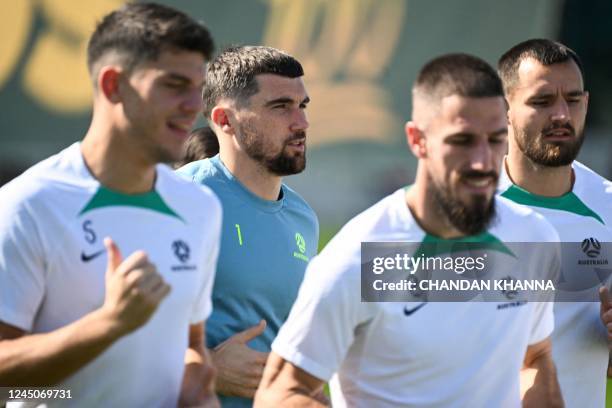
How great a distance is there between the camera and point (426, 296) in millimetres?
4281

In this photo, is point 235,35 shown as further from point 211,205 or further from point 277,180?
point 211,205

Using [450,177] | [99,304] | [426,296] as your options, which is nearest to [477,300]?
[426,296]

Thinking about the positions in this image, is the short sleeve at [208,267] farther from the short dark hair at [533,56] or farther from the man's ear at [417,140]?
the short dark hair at [533,56]

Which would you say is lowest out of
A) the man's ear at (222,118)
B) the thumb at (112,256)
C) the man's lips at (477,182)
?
the thumb at (112,256)

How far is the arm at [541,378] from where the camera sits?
457 cm

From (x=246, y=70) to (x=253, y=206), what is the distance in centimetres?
75

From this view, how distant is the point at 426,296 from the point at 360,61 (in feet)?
59.7

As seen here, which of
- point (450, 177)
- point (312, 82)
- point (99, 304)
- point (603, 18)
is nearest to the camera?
point (99, 304)

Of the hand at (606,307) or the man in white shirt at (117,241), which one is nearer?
the man in white shirt at (117,241)

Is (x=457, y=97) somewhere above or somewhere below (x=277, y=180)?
above

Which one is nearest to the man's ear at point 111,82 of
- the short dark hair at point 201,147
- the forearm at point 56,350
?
the forearm at point 56,350

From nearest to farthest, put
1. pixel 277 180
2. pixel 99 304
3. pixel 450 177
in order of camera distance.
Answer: pixel 99 304
pixel 450 177
pixel 277 180

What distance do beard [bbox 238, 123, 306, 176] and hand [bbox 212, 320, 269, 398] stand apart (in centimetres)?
92

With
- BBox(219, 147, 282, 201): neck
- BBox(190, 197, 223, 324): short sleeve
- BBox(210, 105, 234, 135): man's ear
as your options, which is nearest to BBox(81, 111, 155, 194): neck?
BBox(190, 197, 223, 324): short sleeve
